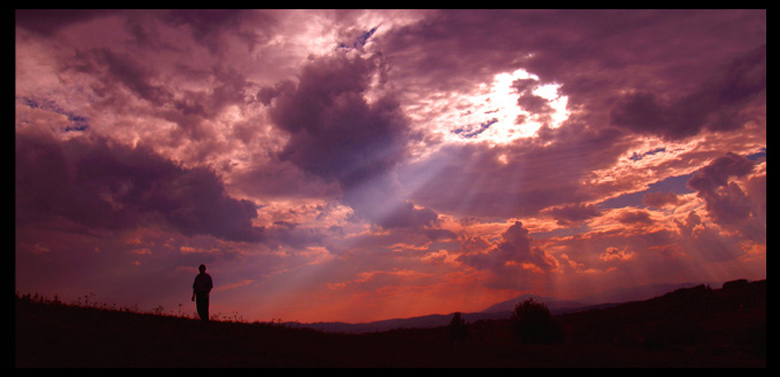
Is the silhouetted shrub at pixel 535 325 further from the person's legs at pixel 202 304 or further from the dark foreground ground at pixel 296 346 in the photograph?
the person's legs at pixel 202 304

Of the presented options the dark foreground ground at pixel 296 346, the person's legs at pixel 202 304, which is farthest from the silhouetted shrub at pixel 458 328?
the person's legs at pixel 202 304

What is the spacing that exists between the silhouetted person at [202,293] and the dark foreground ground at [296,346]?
1.34 m

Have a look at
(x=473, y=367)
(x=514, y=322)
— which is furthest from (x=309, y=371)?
(x=514, y=322)

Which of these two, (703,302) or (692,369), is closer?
(692,369)

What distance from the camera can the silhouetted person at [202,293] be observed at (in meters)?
21.0

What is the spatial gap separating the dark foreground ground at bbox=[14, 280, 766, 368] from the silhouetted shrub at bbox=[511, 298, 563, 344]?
3238 millimetres

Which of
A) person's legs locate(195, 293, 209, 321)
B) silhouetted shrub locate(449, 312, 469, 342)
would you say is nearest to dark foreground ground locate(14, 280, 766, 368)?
person's legs locate(195, 293, 209, 321)

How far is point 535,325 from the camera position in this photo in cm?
2359

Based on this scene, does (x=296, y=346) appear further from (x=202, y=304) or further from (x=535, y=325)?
(x=535, y=325)

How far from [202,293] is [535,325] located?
1653cm

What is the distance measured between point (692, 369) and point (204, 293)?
19094 mm

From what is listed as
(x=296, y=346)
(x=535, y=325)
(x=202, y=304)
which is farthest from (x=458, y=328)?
(x=202, y=304)

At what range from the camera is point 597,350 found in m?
16.8
